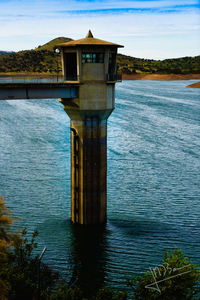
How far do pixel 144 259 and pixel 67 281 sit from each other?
20.7ft

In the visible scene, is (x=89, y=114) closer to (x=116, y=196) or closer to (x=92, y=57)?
(x=92, y=57)

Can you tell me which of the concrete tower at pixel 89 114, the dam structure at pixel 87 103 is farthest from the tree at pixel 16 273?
the dam structure at pixel 87 103

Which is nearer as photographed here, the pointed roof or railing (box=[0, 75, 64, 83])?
railing (box=[0, 75, 64, 83])

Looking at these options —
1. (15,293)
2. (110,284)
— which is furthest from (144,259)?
(15,293)

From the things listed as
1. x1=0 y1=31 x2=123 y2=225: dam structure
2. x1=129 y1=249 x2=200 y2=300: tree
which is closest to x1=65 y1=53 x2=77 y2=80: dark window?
x1=0 y1=31 x2=123 y2=225: dam structure

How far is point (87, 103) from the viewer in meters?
31.5

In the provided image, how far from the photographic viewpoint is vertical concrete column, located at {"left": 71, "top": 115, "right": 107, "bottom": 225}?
105 ft

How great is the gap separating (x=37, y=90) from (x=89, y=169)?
26.3 ft

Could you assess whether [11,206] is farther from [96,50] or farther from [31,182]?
[96,50]

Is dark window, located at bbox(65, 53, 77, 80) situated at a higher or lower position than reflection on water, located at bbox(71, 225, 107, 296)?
higher

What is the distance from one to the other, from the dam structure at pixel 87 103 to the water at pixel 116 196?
3.26m

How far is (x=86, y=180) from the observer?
33031mm

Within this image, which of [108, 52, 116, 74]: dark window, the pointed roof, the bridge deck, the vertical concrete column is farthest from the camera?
[108, 52, 116, 74]: dark window

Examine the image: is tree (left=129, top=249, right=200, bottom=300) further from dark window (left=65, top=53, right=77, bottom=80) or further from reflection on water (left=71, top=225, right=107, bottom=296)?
dark window (left=65, top=53, right=77, bottom=80)
